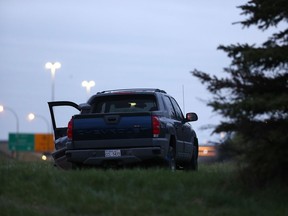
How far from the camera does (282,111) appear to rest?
36.1ft

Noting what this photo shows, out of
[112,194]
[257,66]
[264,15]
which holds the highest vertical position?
[264,15]

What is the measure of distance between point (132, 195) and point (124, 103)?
4839 mm

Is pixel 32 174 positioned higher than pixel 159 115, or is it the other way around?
pixel 159 115

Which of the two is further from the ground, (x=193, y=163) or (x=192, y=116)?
(x=192, y=116)

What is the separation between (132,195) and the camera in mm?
11180

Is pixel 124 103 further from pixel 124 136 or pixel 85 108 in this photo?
pixel 124 136

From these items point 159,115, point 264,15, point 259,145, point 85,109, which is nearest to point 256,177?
point 259,145

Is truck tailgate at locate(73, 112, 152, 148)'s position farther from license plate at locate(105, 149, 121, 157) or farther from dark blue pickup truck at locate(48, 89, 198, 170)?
license plate at locate(105, 149, 121, 157)

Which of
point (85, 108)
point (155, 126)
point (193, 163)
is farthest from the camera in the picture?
point (193, 163)

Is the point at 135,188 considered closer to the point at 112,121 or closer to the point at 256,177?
the point at 256,177

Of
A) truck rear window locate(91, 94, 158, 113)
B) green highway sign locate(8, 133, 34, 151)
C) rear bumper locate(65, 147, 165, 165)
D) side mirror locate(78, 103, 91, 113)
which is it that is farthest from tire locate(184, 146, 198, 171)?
green highway sign locate(8, 133, 34, 151)

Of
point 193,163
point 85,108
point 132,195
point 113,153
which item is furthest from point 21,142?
point 132,195

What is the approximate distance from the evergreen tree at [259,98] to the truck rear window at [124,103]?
4089mm

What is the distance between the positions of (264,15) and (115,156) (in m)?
4.65
